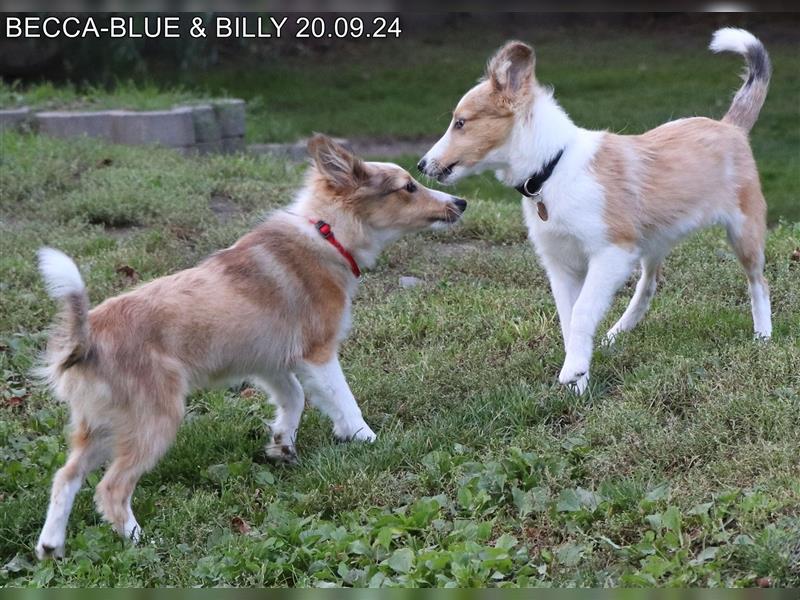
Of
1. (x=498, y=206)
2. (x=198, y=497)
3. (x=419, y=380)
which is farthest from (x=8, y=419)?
(x=498, y=206)

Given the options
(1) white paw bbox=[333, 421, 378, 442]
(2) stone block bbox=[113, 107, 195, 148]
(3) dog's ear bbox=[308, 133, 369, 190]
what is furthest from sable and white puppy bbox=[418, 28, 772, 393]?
(2) stone block bbox=[113, 107, 195, 148]

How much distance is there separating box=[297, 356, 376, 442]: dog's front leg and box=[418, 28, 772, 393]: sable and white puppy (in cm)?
105

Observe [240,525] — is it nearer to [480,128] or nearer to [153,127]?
[480,128]

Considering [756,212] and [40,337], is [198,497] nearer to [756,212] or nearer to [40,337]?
[40,337]

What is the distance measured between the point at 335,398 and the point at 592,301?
53.4 inches

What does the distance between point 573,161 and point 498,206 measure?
142 inches

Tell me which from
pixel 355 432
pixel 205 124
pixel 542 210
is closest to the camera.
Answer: pixel 355 432

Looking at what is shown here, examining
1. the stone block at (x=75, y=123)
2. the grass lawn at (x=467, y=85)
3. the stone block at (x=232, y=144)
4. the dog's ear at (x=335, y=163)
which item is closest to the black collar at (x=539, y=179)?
the dog's ear at (x=335, y=163)

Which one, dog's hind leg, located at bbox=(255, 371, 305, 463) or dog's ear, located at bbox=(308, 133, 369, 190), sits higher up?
dog's ear, located at bbox=(308, 133, 369, 190)

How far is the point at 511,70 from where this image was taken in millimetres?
5727

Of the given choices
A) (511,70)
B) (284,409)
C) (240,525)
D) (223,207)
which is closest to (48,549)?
(240,525)

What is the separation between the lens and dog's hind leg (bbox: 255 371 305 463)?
532cm

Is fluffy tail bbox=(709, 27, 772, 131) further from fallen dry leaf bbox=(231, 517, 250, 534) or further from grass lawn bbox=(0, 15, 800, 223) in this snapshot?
grass lawn bbox=(0, 15, 800, 223)

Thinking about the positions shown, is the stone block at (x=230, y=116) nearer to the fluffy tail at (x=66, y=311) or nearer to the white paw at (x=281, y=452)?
the white paw at (x=281, y=452)
